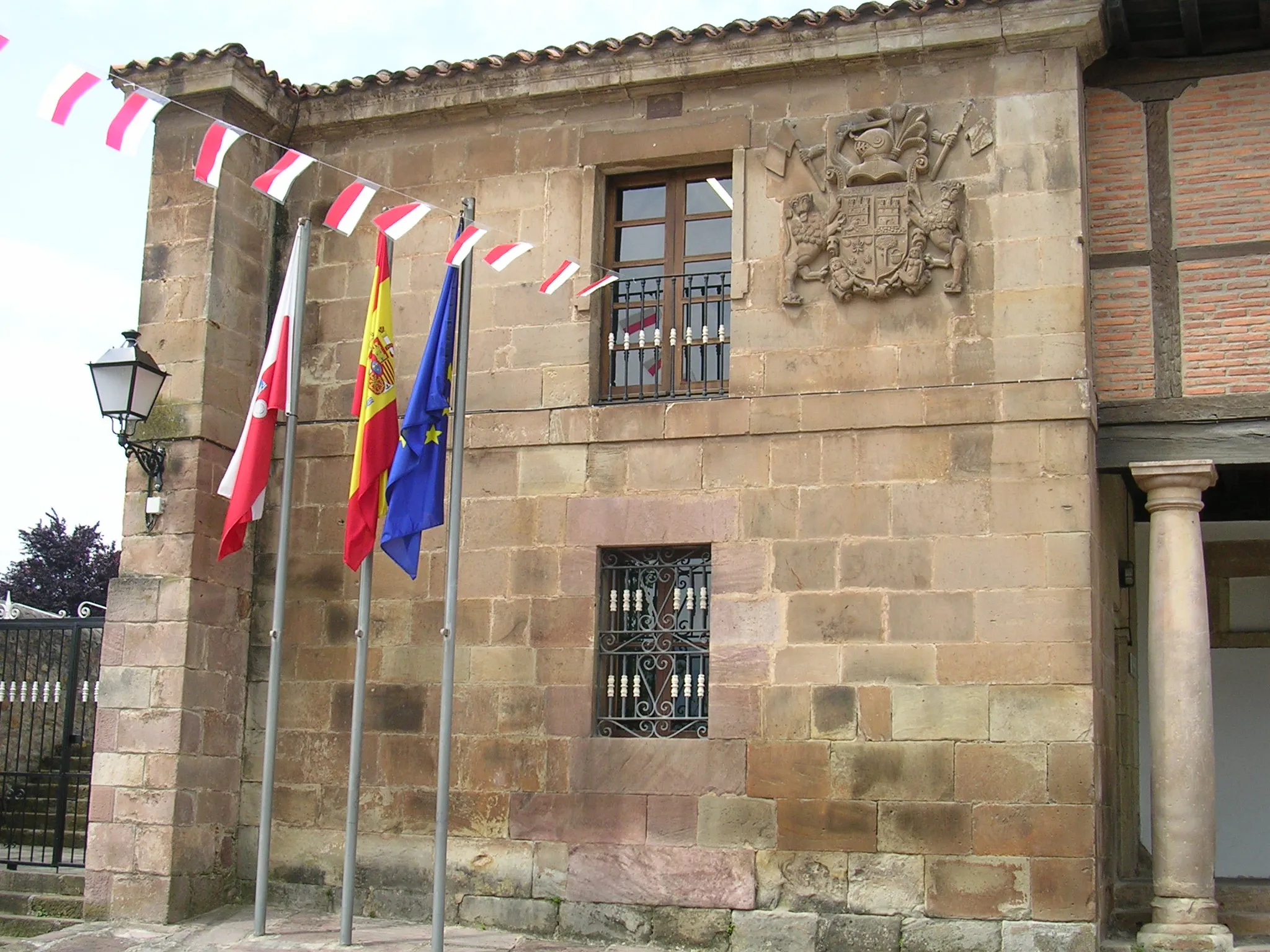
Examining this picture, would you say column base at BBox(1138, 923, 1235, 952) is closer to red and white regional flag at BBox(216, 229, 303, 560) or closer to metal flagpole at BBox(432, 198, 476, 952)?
metal flagpole at BBox(432, 198, 476, 952)

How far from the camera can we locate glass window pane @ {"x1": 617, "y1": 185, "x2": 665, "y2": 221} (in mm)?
9867

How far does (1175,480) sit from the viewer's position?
346 inches

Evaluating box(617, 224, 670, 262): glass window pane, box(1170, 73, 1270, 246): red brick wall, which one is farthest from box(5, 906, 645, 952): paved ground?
box(1170, 73, 1270, 246): red brick wall

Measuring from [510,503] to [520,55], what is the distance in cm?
292

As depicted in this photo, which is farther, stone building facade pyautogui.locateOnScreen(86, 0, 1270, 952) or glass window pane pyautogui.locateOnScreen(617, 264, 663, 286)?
glass window pane pyautogui.locateOnScreen(617, 264, 663, 286)

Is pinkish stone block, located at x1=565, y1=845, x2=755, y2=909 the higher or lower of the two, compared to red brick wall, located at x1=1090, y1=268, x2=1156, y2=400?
lower

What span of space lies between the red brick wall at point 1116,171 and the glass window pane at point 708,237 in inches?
88.3

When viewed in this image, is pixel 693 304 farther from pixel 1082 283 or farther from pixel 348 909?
pixel 348 909

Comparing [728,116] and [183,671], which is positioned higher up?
[728,116]

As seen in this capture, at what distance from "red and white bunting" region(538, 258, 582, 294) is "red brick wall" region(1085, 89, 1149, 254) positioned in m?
3.17

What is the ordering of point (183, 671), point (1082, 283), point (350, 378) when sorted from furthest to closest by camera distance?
1. point (350, 378)
2. point (183, 671)
3. point (1082, 283)

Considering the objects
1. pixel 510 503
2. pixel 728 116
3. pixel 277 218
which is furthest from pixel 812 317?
pixel 277 218

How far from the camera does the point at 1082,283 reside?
28.2 feet

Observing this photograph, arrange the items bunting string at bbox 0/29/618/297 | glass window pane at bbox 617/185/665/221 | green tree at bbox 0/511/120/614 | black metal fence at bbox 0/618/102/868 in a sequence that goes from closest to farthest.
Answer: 1. bunting string at bbox 0/29/618/297
2. glass window pane at bbox 617/185/665/221
3. black metal fence at bbox 0/618/102/868
4. green tree at bbox 0/511/120/614
